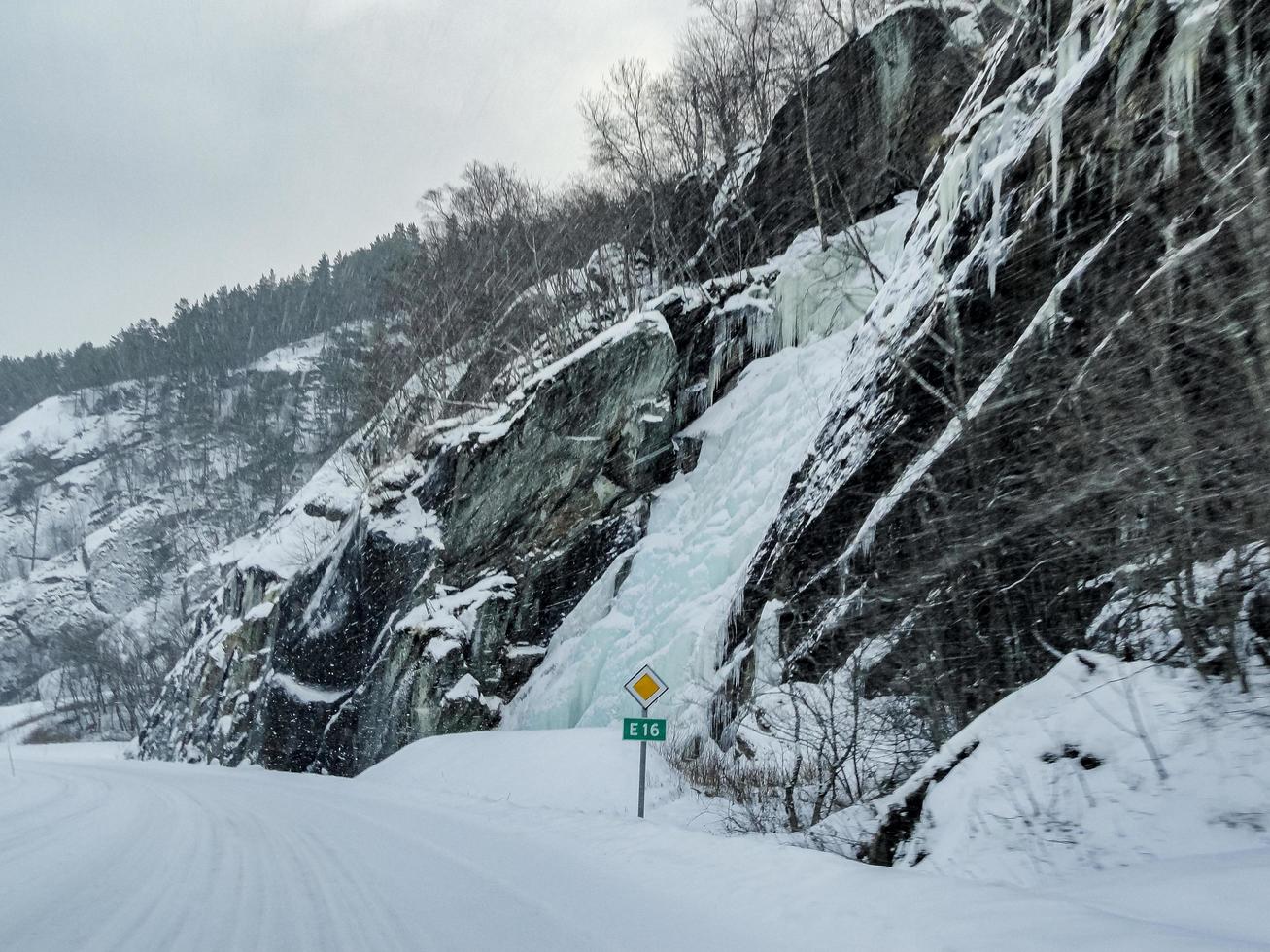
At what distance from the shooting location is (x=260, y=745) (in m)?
23.5

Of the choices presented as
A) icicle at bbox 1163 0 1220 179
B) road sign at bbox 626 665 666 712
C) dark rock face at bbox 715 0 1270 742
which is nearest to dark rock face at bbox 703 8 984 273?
dark rock face at bbox 715 0 1270 742

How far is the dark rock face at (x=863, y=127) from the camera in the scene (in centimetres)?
1892

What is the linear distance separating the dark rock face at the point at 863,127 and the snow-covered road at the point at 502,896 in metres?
16.3

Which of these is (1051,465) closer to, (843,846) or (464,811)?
(843,846)

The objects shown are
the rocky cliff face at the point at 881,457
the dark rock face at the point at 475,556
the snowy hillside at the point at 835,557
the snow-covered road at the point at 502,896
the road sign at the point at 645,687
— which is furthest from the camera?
the dark rock face at the point at 475,556

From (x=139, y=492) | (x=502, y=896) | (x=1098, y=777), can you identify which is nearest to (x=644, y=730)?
(x=502, y=896)

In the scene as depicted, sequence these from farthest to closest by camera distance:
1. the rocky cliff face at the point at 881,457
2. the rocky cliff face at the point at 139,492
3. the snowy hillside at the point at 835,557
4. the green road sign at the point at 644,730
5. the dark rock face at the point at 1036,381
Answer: the rocky cliff face at the point at 139,492, the green road sign at the point at 644,730, the rocky cliff face at the point at 881,457, the dark rock face at the point at 1036,381, the snowy hillside at the point at 835,557

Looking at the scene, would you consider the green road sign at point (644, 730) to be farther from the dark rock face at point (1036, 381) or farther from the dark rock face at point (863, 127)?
the dark rock face at point (863, 127)

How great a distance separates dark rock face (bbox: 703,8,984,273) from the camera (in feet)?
62.1

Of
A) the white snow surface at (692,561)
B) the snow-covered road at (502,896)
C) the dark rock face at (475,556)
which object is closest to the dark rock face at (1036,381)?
the snow-covered road at (502,896)

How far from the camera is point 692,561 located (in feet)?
50.5

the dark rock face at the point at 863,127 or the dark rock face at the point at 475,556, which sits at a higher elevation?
the dark rock face at the point at 863,127

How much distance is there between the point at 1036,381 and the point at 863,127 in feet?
52.3

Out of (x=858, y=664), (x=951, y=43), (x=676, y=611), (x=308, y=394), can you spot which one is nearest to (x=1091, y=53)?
(x=858, y=664)
